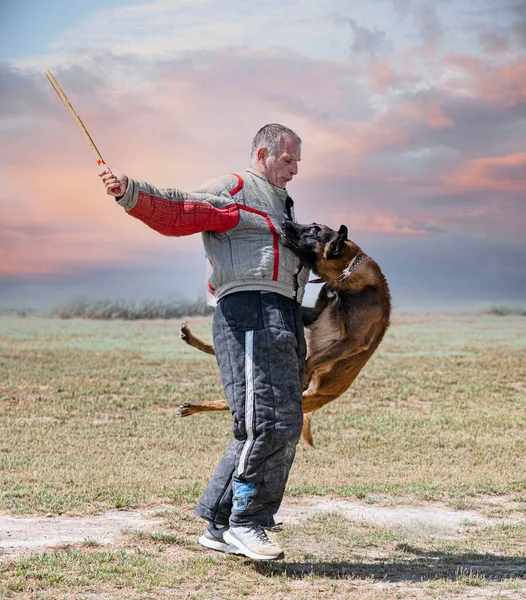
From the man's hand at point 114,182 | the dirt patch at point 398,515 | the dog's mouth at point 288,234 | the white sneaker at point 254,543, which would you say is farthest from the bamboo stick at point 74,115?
the dirt patch at point 398,515

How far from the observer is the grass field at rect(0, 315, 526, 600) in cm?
492

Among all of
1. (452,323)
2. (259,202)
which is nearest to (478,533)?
(259,202)

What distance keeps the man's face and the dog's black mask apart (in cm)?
28

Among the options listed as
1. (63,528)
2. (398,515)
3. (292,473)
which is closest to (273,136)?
(63,528)

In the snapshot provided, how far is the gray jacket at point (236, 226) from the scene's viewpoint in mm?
4664

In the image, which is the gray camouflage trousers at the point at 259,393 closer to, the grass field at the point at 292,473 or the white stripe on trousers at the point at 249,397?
the white stripe on trousers at the point at 249,397

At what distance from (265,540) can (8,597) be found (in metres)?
1.41

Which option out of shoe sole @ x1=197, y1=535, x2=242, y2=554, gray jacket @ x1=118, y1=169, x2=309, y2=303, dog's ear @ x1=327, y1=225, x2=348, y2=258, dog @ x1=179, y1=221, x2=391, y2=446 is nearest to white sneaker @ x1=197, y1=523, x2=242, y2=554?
shoe sole @ x1=197, y1=535, x2=242, y2=554

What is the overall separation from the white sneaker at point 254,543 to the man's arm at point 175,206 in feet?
5.58

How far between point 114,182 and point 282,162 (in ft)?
3.50

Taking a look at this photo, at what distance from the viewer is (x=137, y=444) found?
10438mm

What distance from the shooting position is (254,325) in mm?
4852

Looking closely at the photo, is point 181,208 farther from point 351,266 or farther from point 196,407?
point 196,407

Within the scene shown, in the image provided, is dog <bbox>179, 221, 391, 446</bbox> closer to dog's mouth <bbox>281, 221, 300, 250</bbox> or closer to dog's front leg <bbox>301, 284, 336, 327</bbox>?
dog's front leg <bbox>301, 284, 336, 327</bbox>
